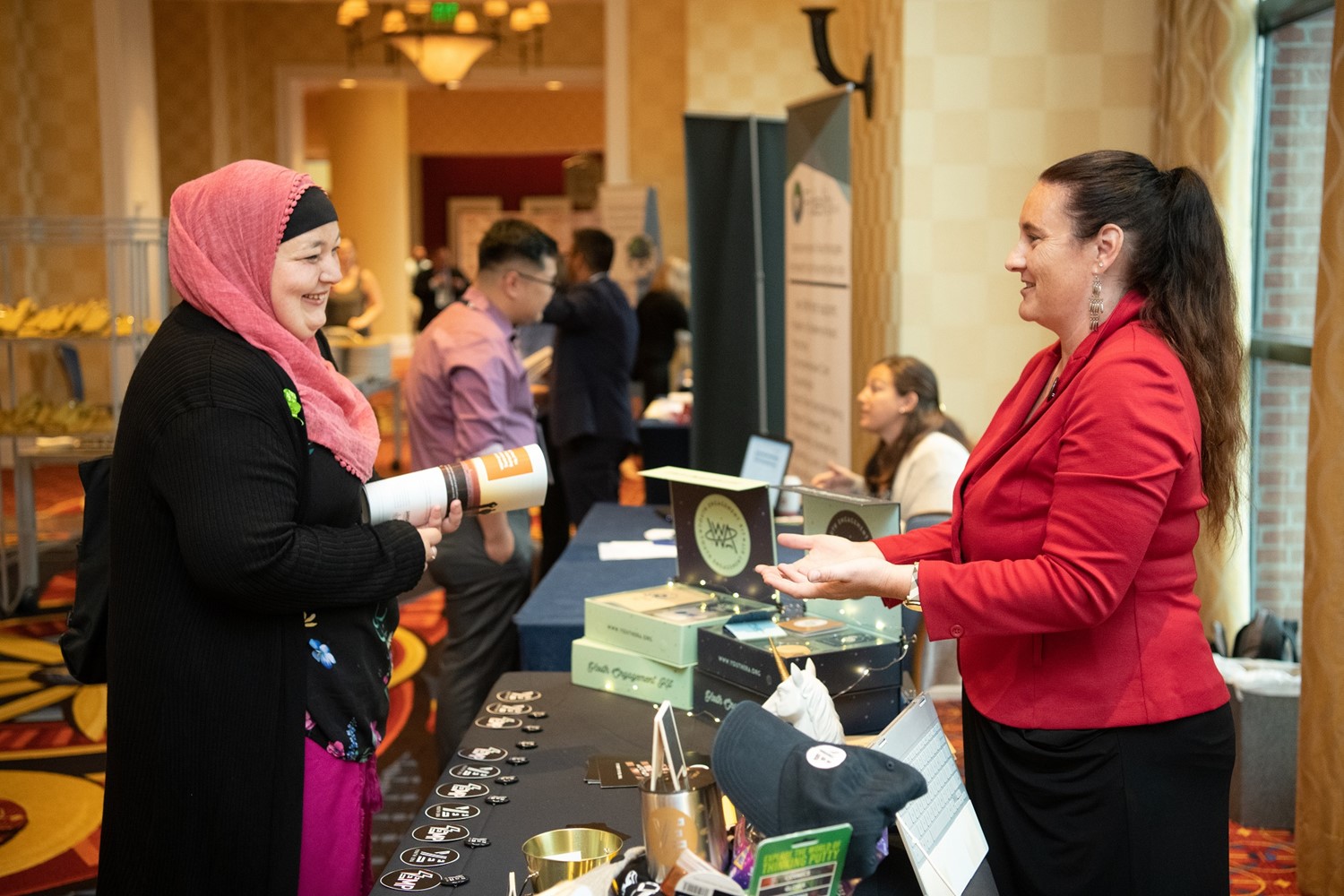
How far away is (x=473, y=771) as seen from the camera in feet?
6.45

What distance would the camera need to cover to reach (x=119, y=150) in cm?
916

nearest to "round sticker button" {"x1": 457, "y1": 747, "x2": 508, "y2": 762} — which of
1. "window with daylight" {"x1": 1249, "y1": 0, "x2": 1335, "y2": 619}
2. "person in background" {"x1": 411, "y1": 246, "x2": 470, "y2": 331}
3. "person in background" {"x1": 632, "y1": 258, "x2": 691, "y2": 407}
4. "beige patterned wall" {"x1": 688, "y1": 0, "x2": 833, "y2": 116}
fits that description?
"window with daylight" {"x1": 1249, "y1": 0, "x2": 1335, "y2": 619}

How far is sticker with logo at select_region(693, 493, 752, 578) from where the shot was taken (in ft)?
7.31

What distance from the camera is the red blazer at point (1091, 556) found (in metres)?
1.40

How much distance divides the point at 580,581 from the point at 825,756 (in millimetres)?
2054

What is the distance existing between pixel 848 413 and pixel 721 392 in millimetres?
1182

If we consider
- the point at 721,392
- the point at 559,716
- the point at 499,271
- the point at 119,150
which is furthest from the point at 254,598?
the point at 119,150

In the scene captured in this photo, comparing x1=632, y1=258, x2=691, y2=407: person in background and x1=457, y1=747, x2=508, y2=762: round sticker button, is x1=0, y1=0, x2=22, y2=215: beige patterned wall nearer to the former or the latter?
x1=632, y1=258, x2=691, y2=407: person in background

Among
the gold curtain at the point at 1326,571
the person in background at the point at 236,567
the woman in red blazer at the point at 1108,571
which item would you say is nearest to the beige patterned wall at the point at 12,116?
the person in background at the point at 236,567

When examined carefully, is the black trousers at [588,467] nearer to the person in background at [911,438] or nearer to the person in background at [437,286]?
the person in background at [911,438]

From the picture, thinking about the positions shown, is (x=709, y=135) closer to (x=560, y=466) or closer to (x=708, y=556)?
(x=560, y=466)

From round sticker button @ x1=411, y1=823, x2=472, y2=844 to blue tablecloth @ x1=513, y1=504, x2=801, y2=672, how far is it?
1.06m

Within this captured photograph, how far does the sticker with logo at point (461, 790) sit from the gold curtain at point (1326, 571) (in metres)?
1.95

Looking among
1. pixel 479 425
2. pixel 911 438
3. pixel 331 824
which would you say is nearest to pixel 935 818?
pixel 331 824
